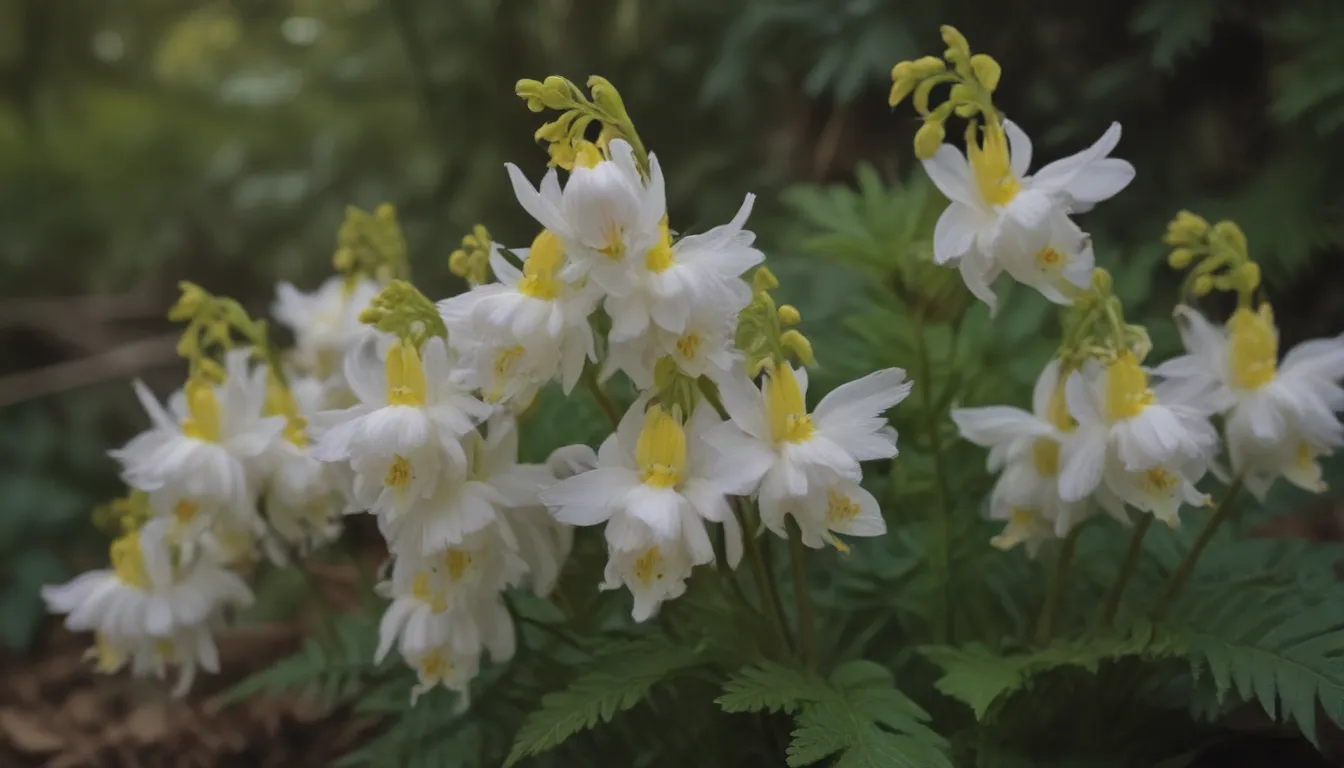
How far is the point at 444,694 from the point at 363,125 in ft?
5.03

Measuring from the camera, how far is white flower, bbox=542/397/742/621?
0.77m

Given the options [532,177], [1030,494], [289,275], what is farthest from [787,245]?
[289,275]

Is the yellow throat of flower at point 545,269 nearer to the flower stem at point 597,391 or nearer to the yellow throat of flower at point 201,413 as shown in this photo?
the flower stem at point 597,391

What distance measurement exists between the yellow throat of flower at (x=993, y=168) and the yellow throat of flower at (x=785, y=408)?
9.8 inches

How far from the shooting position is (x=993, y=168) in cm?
87

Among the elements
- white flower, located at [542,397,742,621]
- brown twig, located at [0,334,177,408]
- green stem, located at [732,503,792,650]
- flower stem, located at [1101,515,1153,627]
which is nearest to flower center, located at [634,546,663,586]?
white flower, located at [542,397,742,621]

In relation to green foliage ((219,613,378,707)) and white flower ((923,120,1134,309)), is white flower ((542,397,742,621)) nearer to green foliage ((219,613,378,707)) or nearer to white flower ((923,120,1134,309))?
white flower ((923,120,1134,309))

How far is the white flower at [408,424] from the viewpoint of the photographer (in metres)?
0.81

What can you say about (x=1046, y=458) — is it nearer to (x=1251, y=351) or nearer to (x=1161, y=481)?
(x=1161, y=481)

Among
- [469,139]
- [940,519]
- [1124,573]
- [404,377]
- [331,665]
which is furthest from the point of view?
[469,139]

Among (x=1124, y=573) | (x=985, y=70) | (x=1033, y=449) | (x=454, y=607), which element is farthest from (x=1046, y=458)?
(x=454, y=607)

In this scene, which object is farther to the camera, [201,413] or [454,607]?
[201,413]

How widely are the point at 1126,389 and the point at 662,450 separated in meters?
0.40

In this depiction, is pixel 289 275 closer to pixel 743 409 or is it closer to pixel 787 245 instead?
pixel 787 245
